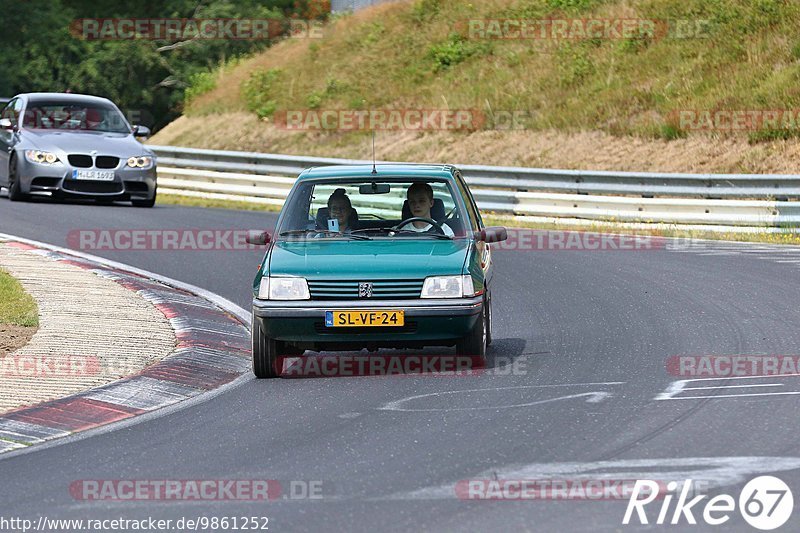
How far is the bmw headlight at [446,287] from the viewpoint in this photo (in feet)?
33.9

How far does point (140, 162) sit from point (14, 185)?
208 centimetres

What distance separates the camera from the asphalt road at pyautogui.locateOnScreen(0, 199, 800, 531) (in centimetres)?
657

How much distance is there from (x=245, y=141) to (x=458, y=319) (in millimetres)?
28683

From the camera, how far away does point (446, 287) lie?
34.0 feet

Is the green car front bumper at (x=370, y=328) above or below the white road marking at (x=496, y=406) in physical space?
above

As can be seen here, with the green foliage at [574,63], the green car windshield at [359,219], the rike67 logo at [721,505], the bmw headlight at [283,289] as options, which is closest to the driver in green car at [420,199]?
the green car windshield at [359,219]

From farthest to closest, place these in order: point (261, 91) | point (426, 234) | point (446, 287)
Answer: point (261, 91), point (426, 234), point (446, 287)

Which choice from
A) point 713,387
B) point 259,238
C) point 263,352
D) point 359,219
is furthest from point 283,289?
point 713,387

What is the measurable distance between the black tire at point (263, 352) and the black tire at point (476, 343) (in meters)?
1.32

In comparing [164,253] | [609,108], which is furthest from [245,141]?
[164,253]

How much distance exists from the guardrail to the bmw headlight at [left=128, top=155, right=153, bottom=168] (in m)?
3.36

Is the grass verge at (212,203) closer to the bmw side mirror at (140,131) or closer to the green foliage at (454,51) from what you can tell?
the bmw side mirror at (140,131)

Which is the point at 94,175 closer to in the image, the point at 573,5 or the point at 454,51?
the point at 454,51

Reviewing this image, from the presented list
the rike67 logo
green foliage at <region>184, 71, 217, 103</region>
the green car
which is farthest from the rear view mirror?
green foliage at <region>184, 71, 217, 103</region>
